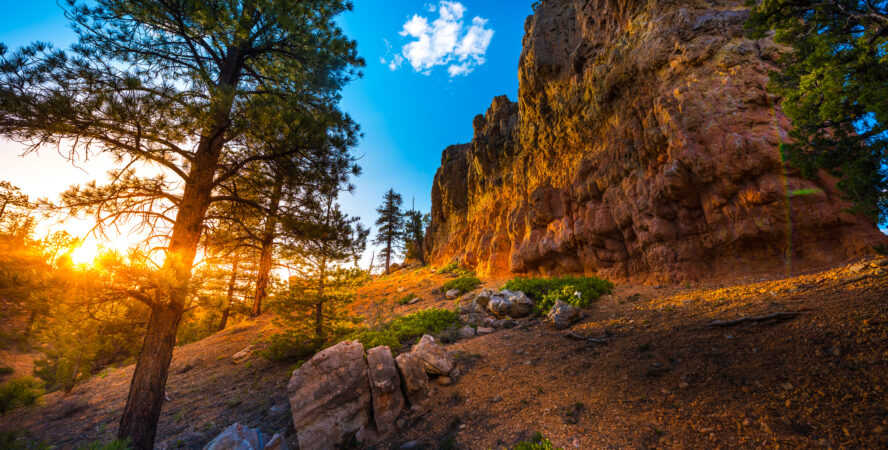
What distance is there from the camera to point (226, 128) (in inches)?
223

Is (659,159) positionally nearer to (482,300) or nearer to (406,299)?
(482,300)

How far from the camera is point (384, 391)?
18.6ft

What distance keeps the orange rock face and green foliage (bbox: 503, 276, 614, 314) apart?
1.55 m

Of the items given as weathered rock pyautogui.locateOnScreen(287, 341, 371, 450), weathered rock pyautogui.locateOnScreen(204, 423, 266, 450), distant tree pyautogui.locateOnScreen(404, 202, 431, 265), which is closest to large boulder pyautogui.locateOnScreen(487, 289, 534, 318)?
weathered rock pyautogui.locateOnScreen(287, 341, 371, 450)

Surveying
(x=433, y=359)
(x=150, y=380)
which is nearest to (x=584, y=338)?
(x=433, y=359)

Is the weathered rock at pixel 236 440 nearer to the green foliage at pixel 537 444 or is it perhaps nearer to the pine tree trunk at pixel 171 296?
the pine tree trunk at pixel 171 296

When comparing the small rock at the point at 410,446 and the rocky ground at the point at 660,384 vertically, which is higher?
the rocky ground at the point at 660,384

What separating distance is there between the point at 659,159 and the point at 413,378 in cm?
1024

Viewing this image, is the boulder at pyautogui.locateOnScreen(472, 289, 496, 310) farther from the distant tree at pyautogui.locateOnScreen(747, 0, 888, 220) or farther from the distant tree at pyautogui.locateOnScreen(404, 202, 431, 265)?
the distant tree at pyautogui.locateOnScreen(404, 202, 431, 265)

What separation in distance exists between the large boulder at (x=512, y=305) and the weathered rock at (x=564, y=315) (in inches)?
47.9

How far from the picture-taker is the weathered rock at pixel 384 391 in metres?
5.50

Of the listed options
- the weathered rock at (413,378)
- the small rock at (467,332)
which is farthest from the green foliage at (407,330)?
the weathered rock at (413,378)

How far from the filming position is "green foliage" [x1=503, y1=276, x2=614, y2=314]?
30.3 ft

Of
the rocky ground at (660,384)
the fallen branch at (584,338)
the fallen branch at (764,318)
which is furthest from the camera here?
the fallen branch at (584,338)
